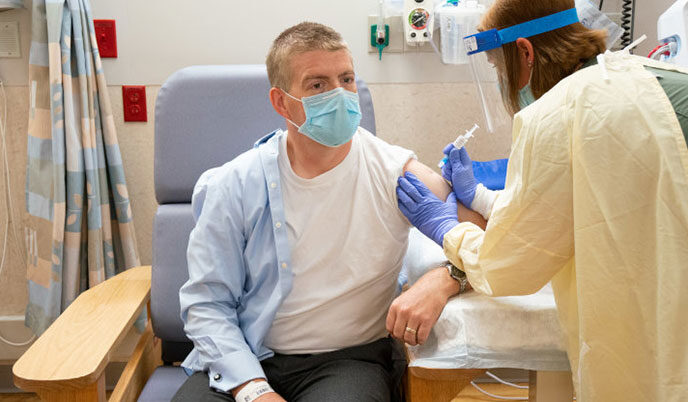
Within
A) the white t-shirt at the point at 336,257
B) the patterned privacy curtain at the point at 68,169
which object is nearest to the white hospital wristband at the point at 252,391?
the white t-shirt at the point at 336,257

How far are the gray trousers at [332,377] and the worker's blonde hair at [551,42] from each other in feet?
2.46

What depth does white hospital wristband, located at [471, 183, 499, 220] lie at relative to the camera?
5.47 feet

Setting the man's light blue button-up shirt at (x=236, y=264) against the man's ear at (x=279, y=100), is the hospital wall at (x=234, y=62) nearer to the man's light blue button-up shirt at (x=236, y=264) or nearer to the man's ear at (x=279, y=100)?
the man's ear at (x=279, y=100)

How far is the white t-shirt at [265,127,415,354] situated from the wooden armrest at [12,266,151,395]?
401mm

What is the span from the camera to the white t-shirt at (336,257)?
5.33 ft

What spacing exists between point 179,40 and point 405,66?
88 centimetres

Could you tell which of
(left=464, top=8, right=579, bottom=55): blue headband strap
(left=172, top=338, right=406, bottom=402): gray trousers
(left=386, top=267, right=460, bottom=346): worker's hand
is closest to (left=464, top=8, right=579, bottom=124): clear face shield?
(left=464, top=8, right=579, bottom=55): blue headband strap

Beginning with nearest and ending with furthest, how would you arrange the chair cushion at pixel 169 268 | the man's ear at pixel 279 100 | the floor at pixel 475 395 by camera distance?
the man's ear at pixel 279 100 < the chair cushion at pixel 169 268 < the floor at pixel 475 395

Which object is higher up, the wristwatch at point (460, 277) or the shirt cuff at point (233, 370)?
the wristwatch at point (460, 277)

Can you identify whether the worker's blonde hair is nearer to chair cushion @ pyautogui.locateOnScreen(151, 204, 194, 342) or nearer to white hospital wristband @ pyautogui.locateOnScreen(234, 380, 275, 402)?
white hospital wristband @ pyautogui.locateOnScreen(234, 380, 275, 402)

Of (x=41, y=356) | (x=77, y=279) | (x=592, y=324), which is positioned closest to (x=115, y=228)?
(x=77, y=279)

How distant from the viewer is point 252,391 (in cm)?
147

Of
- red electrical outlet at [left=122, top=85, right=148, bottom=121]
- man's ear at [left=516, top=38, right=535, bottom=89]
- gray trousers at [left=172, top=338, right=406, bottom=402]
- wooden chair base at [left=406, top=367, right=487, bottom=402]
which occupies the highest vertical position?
man's ear at [left=516, top=38, right=535, bottom=89]

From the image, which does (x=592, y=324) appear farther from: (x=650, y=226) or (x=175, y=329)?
(x=175, y=329)
